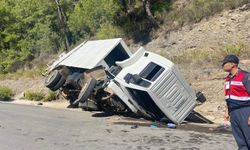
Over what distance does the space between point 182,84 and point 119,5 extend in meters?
20.0

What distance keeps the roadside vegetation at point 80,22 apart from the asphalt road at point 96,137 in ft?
29.2

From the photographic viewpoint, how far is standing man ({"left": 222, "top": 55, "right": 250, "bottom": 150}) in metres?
6.55

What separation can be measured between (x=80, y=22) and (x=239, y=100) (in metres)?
33.2

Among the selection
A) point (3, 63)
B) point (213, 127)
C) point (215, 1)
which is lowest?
point (3, 63)

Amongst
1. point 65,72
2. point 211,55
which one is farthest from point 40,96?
point 211,55

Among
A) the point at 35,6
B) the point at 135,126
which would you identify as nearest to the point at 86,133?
the point at 135,126

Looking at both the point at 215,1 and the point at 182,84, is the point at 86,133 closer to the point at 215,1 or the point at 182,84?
the point at 182,84

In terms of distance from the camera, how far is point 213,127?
1238 centimetres

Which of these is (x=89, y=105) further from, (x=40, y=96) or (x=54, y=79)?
(x=40, y=96)

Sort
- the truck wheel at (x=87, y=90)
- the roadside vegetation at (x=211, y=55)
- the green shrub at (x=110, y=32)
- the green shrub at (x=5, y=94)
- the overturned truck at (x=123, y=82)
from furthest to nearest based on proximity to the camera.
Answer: the green shrub at (x=110, y=32) < the green shrub at (x=5, y=94) < the roadside vegetation at (x=211, y=55) < the truck wheel at (x=87, y=90) < the overturned truck at (x=123, y=82)

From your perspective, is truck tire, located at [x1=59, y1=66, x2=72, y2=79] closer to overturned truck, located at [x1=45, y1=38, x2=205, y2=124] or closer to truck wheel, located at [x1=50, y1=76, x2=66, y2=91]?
overturned truck, located at [x1=45, y1=38, x2=205, y2=124]

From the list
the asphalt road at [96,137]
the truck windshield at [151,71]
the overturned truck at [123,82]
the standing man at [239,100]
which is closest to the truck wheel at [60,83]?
the overturned truck at [123,82]

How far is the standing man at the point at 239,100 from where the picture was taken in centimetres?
655

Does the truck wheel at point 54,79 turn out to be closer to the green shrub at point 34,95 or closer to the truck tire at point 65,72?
the truck tire at point 65,72
